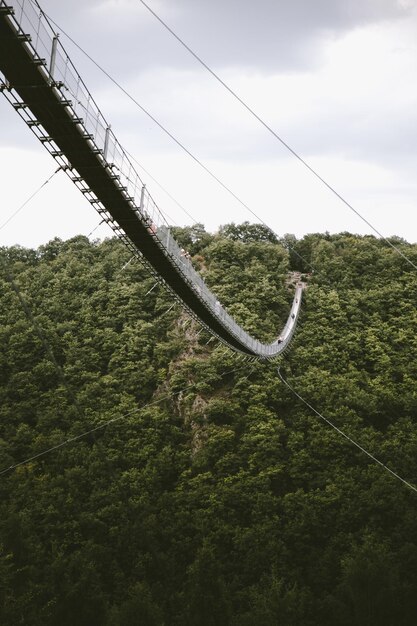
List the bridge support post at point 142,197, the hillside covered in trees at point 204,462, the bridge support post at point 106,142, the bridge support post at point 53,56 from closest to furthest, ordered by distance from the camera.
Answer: the bridge support post at point 53,56
the bridge support post at point 106,142
the bridge support post at point 142,197
the hillside covered in trees at point 204,462

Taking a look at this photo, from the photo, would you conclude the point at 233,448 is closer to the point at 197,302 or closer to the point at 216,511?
the point at 216,511

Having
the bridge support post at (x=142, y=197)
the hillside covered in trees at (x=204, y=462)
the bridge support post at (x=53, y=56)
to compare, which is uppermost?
the bridge support post at (x=53, y=56)

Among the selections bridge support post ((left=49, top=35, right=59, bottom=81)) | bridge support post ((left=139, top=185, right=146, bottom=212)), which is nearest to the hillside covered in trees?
bridge support post ((left=139, top=185, right=146, bottom=212))

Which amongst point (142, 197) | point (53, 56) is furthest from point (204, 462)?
point (53, 56)

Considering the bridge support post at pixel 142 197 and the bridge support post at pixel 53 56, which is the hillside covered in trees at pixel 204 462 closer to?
the bridge support post at pixel 142 197

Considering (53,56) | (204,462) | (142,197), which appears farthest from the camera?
(204,462)

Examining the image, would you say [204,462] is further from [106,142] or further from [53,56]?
[53,56]

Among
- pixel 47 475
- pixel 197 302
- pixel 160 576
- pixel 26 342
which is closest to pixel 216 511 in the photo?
pixel 160 576

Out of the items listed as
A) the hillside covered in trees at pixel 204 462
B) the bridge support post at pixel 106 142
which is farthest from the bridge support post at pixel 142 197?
the hillside covered in trees at pixel 204 462

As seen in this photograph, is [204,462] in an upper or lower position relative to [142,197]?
Result: lower
